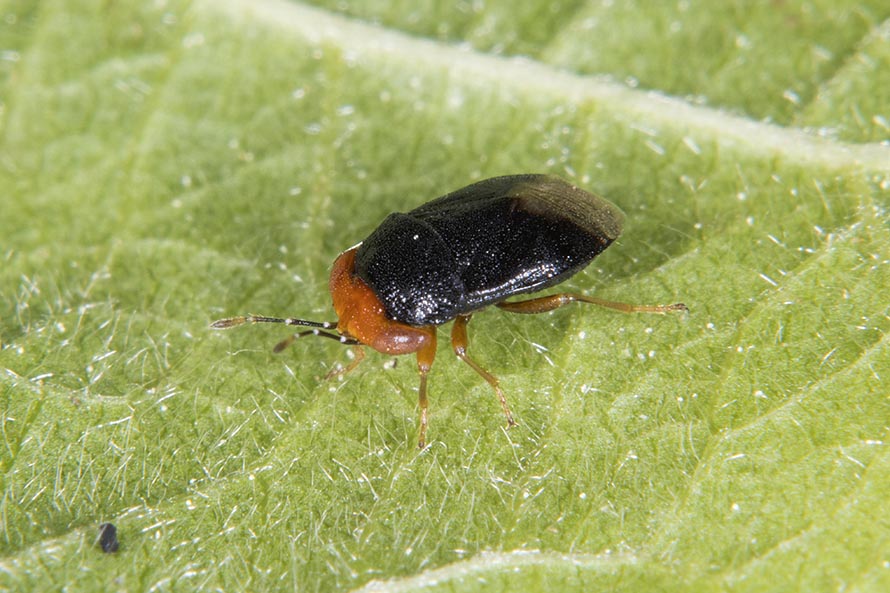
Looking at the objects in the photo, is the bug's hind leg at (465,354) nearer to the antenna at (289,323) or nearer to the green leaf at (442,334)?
the green leaf at (442,334)

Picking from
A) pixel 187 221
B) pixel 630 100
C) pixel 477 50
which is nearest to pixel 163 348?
pixel 187 221

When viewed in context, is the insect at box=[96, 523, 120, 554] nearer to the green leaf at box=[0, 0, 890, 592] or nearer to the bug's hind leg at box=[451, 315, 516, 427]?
the green leaf at box=[0, 0, 890, 592]

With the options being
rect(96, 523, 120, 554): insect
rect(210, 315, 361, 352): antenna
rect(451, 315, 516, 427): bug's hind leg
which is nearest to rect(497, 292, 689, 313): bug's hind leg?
rect(451, 315, 516, 427): bug's hind leg

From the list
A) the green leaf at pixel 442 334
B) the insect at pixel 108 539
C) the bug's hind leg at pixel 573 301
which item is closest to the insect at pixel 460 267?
the bug's hind leg at pixel 573 301

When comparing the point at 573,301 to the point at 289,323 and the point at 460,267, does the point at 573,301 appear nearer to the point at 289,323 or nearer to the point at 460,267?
the point at 460,267

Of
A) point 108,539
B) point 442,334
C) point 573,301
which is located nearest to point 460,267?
point 442,334

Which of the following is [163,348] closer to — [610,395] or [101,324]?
[101,324]

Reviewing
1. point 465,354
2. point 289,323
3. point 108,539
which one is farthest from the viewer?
point 289,323
